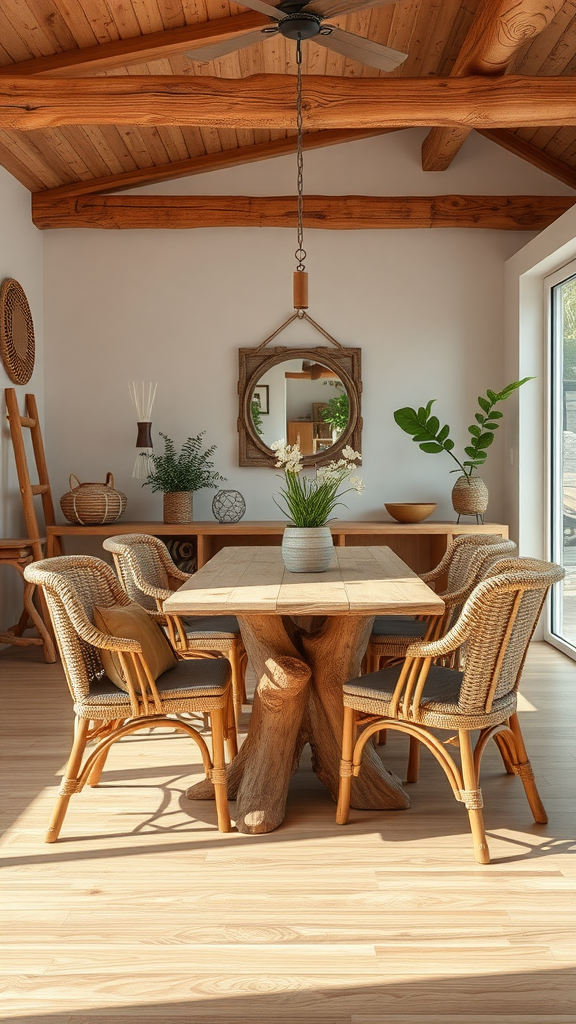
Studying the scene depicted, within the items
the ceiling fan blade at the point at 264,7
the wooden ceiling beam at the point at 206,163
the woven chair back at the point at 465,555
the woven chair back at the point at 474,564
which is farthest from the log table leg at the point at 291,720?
the wooden ceiling beam at the point at 206,163

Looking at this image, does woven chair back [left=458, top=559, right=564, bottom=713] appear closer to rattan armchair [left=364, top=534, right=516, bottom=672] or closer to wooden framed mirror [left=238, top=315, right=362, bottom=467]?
rattan armchair [left=364, top=534, right=516, bottom=672]

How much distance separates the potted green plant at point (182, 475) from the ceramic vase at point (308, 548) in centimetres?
267

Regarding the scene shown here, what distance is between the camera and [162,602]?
376 centimetres

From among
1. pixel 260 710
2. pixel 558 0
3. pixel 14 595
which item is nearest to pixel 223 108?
pixel 558 0

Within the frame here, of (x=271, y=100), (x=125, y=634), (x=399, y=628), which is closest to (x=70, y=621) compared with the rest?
(x=125, y=634)

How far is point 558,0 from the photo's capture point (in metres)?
3.48

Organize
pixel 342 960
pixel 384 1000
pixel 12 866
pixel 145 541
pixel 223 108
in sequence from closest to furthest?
pixel 384 1000 → pixel 342 960 → pixel 12 866 → pixel 145 541 → pixel 223 108

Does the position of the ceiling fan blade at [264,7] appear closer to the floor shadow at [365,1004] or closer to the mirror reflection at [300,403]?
the floor shadow at [365,1004]

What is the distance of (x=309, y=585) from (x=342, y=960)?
1218 millimetres

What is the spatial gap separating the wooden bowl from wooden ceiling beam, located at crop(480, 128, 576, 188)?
7.97 feet

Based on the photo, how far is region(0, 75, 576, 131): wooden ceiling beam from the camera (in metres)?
4.24

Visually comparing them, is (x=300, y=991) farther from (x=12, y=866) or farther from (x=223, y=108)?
(x=223, y=108)

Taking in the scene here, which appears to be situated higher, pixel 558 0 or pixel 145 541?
pixel 558 0

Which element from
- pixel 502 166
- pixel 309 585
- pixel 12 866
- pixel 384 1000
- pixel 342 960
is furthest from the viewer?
pixel 502 166
